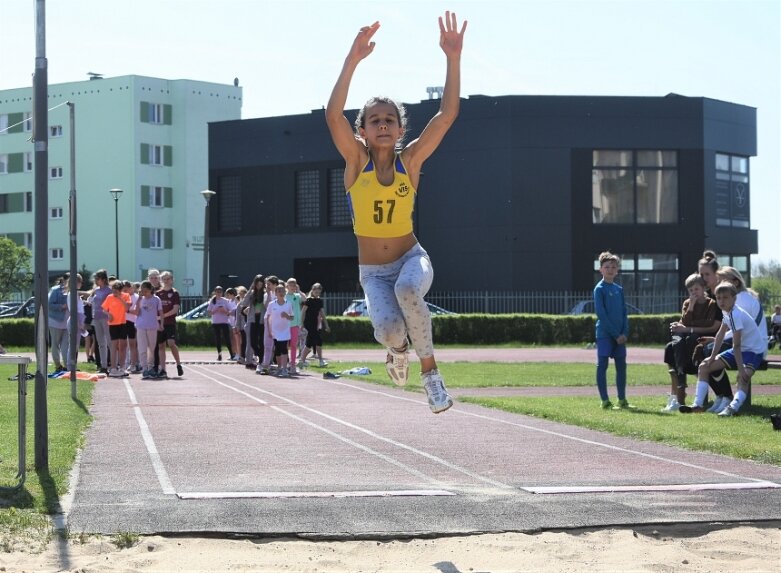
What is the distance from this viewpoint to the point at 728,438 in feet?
37.1

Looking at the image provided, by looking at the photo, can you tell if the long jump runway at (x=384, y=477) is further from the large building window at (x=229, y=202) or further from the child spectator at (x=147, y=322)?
the large building window at (x=229, y=202)

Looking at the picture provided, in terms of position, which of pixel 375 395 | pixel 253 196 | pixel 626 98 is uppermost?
pixel 626 98

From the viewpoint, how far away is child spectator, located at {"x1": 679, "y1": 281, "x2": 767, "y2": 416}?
13461 millimetres

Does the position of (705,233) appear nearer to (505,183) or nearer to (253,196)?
(505,183)

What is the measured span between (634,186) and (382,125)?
43597 mm

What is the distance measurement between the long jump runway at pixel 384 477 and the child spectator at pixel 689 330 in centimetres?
208

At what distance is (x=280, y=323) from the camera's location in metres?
22.3

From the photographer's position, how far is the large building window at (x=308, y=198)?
5287 centimetres

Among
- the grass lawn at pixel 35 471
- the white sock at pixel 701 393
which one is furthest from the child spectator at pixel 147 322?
the white sock at pixel 701 393

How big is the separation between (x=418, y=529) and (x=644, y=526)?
4.53ft

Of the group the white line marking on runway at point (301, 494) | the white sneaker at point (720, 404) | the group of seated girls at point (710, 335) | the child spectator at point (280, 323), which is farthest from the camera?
the child spectator at point (280, 323)

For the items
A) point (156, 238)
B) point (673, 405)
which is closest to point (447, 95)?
point (673, 405)

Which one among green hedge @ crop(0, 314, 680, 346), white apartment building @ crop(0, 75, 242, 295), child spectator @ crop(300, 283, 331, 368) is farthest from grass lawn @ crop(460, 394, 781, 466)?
white apartment building @ crop(0, 75, 242, 295)

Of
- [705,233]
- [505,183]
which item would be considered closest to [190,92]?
[505,183]
